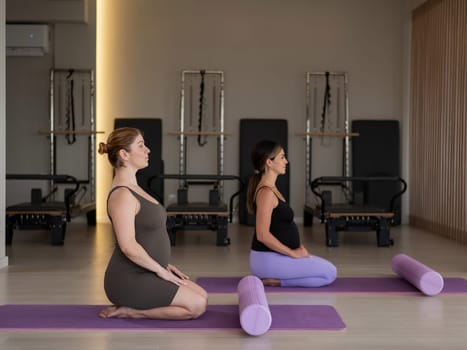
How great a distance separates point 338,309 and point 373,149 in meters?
4.96

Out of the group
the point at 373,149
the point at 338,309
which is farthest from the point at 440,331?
the point at 373,149

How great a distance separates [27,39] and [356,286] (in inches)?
219

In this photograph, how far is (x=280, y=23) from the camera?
8750 mm

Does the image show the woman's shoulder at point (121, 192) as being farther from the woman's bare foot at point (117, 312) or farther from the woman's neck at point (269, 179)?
the woman's neck at point (269, 179)

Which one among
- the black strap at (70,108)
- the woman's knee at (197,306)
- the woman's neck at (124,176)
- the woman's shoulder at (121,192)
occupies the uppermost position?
the black strap at (70,108)

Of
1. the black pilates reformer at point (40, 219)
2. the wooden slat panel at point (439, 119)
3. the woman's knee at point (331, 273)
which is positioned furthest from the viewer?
the wooden slat panel at point (439, 119)

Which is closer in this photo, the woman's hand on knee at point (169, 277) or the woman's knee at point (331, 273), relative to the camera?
the woman's hand on knee at point (169, 277)

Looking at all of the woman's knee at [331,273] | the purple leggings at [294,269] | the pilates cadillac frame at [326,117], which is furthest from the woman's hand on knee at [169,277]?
the pilates cadillac frame at [326,117]

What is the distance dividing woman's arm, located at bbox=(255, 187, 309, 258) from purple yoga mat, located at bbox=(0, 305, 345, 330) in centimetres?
52

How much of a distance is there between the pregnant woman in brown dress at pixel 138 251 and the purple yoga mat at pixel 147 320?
0.10 meters

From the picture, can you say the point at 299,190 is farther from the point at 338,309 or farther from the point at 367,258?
the point at 338,309

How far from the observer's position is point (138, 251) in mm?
3148

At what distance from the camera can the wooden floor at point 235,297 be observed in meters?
3.07

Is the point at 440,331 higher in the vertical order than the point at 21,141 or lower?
lower
